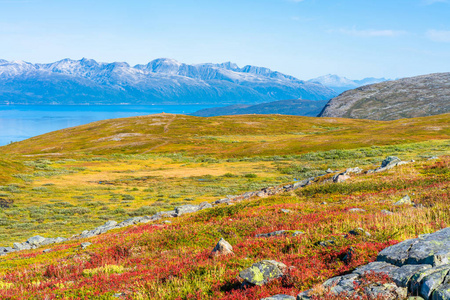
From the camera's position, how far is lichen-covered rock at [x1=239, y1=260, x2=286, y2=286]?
300 inches

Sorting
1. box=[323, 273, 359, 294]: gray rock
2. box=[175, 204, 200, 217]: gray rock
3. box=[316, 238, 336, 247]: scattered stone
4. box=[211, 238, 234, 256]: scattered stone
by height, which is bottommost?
box=[175, 204, 200, 217]: gray rock

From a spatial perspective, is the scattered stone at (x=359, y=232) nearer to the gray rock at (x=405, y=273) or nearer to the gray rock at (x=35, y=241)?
the gray rock at (x=405, y=273)

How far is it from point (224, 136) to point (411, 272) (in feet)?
445

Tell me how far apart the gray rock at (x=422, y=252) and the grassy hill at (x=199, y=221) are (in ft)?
2.62

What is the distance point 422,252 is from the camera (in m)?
7.16

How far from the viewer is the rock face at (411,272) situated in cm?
595

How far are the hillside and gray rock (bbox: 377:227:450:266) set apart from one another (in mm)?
78676

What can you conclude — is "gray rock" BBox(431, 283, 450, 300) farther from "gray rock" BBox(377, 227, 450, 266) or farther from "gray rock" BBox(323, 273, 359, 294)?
"gray rock" BBox(323, 273, 359, 294)

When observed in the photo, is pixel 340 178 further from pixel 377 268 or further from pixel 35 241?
pixel 35 241

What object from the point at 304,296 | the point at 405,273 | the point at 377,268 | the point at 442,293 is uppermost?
the point at 442,293

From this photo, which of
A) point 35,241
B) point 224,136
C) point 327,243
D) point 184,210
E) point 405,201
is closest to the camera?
point 327,243

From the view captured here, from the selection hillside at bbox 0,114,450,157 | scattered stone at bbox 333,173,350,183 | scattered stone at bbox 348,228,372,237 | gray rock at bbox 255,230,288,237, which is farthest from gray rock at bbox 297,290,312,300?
hillside at bbox 0,114,450,157

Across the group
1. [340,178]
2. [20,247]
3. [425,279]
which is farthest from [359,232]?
[20,247]

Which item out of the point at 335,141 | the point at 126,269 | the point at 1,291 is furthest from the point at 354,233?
the point at 335,141
